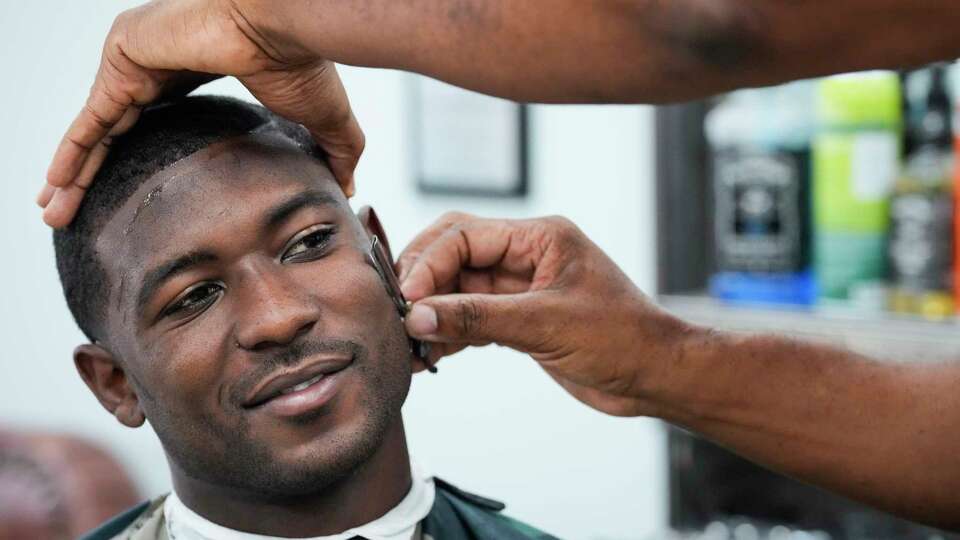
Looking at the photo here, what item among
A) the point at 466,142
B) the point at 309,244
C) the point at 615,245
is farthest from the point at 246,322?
the point at 466,142

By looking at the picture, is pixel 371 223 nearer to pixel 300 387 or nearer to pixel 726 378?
pixel 300 387

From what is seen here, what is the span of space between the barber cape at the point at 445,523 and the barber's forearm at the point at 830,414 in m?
0.27

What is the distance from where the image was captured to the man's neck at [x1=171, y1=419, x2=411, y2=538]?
141 centimetres

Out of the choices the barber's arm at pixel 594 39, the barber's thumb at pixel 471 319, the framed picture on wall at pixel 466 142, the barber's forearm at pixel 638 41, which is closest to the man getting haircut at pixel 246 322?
the barber's thumb at pixel 471 319

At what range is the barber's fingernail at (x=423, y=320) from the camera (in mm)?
1293

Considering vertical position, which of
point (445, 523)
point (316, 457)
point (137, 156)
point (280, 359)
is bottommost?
point (445, 523)

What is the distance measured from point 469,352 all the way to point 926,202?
1.25 meters

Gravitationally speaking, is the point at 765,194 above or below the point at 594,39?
below

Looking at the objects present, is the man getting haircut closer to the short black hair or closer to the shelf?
the short black hair

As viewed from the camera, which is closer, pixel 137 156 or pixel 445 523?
pixel 137 156

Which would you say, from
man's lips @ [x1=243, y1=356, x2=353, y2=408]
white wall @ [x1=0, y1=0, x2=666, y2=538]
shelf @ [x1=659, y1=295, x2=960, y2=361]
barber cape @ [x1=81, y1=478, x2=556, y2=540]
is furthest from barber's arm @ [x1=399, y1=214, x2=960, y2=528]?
white wall @ [x1=0, y1=0, x2=666, y2=538]

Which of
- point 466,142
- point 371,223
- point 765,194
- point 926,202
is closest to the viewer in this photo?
point 371,223

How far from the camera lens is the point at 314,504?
141 centimetres

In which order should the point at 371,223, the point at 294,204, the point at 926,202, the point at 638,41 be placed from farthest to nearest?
the point at 926,202 < the point at 371,223 < the point at 294,204 < the point at 638,41
